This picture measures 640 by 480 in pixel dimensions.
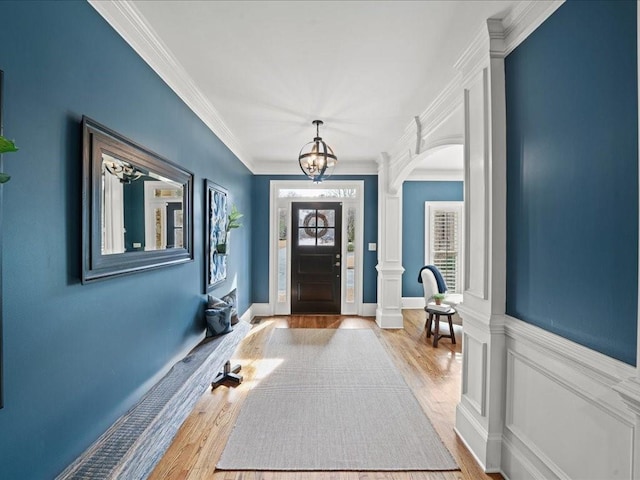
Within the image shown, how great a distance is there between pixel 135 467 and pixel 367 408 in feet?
5.47

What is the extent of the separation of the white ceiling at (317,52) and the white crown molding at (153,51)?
1.2 inches

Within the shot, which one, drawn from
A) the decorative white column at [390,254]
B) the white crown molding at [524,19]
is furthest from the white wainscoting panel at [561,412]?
the decorative white column at [390,254]

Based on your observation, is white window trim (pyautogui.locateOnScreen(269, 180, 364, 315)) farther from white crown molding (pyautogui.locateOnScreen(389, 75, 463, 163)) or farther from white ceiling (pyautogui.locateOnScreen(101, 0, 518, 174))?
white ceiling (pyautogui.locateOnScreen(101, 0, 518, 174))

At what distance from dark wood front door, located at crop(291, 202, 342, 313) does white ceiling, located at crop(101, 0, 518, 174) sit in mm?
2229

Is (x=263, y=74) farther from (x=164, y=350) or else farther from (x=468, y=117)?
(x=164, y=350)

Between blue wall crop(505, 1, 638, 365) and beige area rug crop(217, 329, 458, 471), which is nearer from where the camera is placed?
blue wall crop(505, 1, 638, 365)

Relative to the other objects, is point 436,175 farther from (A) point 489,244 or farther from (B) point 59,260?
(B) point 59,260

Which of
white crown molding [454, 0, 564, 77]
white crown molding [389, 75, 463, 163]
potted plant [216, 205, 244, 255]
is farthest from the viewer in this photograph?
potted plant [216, 205, 244, 255]

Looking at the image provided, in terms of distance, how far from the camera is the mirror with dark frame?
1437mm

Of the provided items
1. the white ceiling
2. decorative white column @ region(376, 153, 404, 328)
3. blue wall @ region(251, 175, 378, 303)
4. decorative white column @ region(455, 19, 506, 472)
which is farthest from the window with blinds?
decorative white column @ region(455, 19, 506, 472)

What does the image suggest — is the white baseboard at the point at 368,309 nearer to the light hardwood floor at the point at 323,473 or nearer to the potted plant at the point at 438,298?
the light hardwood floor at the point at 323,473

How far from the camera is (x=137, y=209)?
6.14ft

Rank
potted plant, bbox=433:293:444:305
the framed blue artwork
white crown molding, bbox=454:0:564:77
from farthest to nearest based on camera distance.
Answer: potted plant, bbox=433:293:444:305, the framed blue artwork, white crown molding, bbox=454:0:564:77

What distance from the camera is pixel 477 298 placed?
198cm
